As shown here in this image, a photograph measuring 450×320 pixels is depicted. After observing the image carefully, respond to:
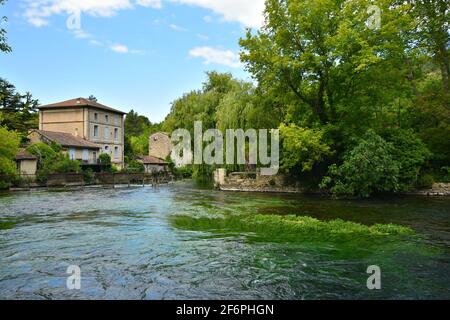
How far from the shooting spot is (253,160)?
32719 mm

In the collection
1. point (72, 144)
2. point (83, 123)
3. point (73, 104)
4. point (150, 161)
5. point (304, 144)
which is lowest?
point (150, 161)

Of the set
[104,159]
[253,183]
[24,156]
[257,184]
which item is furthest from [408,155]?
[104,159]

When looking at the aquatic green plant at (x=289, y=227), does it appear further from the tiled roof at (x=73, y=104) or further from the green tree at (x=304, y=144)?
the tiled roof at (x=73, y=104)

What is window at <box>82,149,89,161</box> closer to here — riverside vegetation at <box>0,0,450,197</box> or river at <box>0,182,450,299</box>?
riverside vegetation at <box>0,0,450,197</box>

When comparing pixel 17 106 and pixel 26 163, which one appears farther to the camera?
pixel 17 106

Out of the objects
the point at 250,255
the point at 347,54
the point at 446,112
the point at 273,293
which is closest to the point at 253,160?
the point at 347,54

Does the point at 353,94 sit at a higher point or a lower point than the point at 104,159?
higher

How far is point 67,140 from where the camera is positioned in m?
48.8

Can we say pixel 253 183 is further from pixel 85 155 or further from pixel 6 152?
pixel 85 155

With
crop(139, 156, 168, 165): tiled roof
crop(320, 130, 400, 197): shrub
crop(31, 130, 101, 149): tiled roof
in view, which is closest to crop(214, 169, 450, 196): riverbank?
crop(320, 130, 400, 197): shrub

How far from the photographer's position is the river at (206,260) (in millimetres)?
6957

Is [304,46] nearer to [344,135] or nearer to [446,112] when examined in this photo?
[344,135]

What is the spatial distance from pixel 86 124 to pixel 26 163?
14.9 meters
